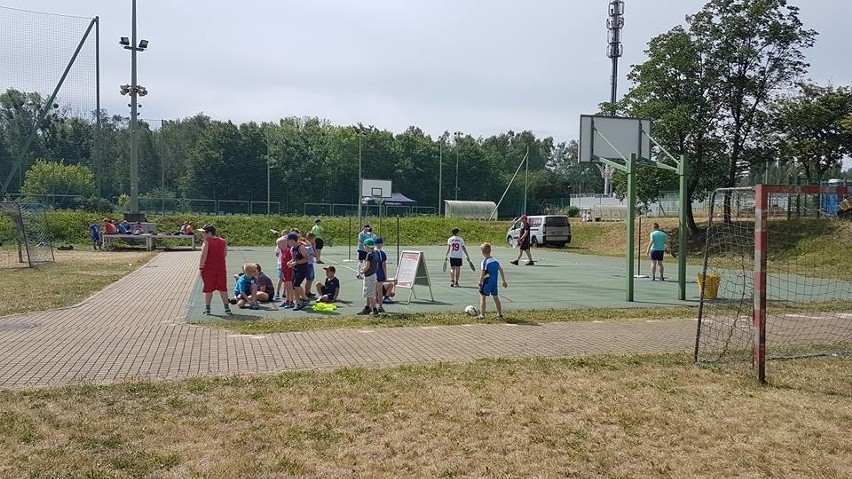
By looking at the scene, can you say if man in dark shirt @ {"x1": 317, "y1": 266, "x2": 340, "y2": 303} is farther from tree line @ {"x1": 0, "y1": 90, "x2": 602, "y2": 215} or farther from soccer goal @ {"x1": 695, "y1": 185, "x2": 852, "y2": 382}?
tree line @ {"x1": 0, "y1": 90, "x2": 602, "y2": 215}

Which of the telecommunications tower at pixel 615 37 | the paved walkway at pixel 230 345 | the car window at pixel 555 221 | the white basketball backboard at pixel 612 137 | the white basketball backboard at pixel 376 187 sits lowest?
the paved walkway at pixel 230 345

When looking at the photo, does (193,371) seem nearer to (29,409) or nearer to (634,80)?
(29,409)

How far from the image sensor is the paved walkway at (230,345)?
7719mm

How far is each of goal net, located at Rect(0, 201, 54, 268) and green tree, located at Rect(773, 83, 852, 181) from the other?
3525cm

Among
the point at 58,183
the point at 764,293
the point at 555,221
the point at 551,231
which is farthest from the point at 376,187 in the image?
the point at 58,183

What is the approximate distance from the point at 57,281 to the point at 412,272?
382 inches

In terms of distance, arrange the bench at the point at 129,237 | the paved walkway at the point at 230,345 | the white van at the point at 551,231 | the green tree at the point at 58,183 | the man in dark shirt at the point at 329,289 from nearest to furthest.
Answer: the paved walkway at the point at 230,345, the man in dark shirt at the point at 329,289, the bench at the point at 129,237, the white van at the point at 551,231, the green tree at the point at 58,183

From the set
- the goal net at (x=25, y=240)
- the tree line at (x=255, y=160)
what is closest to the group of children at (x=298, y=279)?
the goal net at (x=25, y=240)

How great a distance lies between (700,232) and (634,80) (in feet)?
29.9

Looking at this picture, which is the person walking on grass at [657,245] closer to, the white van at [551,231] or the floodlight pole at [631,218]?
the floodlight pole at [631,218]

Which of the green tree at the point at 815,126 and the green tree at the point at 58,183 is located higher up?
the green tree at the point at 815,126

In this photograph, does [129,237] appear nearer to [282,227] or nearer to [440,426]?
[282,227]

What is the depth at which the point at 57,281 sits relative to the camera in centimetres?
1744

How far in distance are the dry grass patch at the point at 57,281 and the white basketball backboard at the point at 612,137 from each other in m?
12.8
